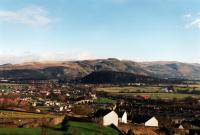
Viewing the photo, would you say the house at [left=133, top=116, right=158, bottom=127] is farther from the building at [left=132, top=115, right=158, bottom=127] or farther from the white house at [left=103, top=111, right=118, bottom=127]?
the white house at [left=103, top=111, right=118, bottom=127]

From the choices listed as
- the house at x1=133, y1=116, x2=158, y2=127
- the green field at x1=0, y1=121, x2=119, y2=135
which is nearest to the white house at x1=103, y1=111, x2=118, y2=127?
the house at x1=133, y1=116, x2=158, y2=127

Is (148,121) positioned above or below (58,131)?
below

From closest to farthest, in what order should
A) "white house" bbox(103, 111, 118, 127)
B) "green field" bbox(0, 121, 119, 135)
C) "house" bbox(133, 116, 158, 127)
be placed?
"green field" bbox(0, 121, 119, 135) → "white house" bbox(103, 111, 118, 127) → "house" bbox(133, 116, 158, 127)

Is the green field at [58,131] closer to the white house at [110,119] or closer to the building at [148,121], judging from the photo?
the white house at [110,119]

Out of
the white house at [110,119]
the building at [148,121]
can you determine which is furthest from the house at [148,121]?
the white house at [110,119]

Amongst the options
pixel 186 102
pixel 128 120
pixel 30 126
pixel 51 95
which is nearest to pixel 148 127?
pixel 128 120

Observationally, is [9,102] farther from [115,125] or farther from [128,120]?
[115,125]

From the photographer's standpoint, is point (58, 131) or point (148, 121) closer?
point (58, 131)

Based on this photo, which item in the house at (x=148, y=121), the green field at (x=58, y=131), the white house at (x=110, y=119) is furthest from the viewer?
the house at (x=148, y=121)

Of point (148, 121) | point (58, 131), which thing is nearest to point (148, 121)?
point (148, 121)

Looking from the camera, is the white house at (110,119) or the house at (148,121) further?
the house at (148,121)

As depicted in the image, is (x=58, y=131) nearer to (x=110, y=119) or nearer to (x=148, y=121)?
(x=110, y=119)
